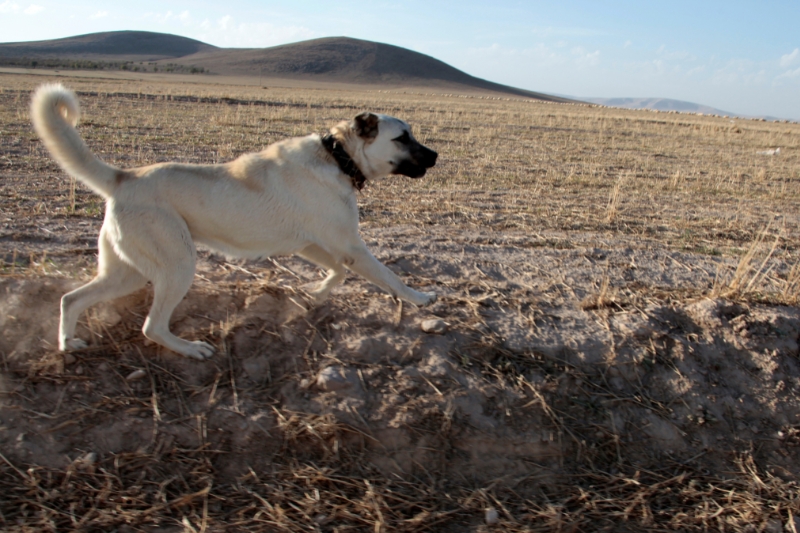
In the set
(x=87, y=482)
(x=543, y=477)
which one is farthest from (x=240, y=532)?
(x=543, y=477)

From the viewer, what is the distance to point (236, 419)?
3.48 meters

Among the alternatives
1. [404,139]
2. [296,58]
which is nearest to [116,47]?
[296,58]

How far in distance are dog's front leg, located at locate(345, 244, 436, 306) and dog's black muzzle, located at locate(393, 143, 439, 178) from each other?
0.76 meters

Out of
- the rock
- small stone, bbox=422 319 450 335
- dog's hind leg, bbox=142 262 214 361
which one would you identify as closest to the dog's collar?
small stone, bbox=422 319 450 335

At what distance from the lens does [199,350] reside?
3.81m

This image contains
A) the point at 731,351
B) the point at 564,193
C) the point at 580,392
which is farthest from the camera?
the point at 564,193

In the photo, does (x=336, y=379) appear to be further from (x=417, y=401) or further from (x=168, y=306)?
(x=168, y=306)

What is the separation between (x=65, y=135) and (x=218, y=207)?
996 mm

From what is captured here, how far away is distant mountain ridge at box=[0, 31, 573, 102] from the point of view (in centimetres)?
11419

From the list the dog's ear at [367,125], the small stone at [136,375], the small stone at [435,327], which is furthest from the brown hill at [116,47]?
the small stone at [435,327]

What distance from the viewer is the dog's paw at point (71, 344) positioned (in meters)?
3.70

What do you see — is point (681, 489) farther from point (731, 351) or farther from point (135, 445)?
point (135, 445)

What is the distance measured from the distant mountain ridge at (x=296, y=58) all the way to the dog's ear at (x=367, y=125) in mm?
110909

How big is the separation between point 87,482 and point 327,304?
1.92 metres
